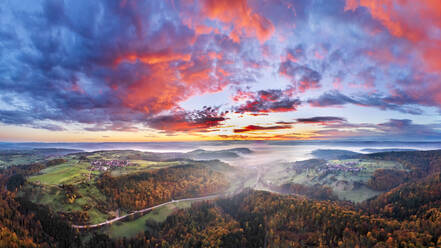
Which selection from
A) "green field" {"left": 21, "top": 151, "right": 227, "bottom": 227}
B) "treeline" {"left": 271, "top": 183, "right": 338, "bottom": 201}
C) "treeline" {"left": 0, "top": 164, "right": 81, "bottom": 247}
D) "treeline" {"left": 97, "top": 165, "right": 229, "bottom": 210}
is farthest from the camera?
"treeline" {"left": 271, "top": 183, "right": 338, "bottom": 201}

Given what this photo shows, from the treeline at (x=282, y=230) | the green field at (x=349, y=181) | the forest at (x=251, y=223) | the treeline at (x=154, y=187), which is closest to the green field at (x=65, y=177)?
the forest at (x=251, y=223)

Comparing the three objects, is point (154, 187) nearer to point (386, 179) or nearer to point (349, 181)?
point (349, 181)

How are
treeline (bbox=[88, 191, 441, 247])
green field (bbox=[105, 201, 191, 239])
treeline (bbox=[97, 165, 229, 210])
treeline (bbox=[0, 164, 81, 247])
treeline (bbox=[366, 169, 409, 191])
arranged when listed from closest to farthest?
treeline (bbox=[88, 191, 441, 247]) → treeline (bbox=[0, 164, 81, 247]) → green field (bbox=[105, 201, 191, 239]) → treeline (bbox=[97, 165, 229, 210]) → treeline (bbox=[366, 169, 409, 191])

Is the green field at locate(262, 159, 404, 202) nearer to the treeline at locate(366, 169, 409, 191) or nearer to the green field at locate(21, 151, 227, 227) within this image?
the treeline at locate(366, 169, 409, 191)

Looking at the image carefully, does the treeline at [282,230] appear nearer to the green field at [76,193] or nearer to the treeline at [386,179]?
the green field at [76,193]

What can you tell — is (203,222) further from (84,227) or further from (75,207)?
(75,207)

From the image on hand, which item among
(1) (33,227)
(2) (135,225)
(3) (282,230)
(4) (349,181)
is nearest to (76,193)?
(1) (33,227)

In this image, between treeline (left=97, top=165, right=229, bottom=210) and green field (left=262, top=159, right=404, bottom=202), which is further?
green field (left=262, top=159, right=404, bottom=202)

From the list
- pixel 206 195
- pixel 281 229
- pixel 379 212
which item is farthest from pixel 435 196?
pixel 206 195

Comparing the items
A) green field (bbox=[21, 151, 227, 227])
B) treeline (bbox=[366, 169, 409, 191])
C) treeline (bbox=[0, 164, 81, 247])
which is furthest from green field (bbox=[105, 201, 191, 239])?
treeline (bbox=[366, 169, 409, 191])
